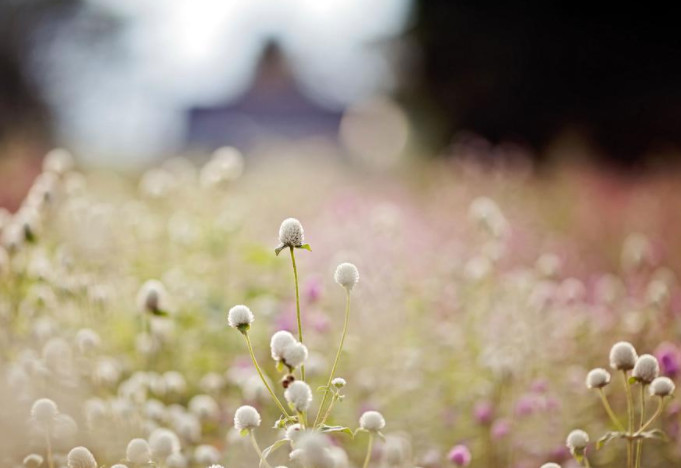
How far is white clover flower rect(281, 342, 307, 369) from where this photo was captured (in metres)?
1.23

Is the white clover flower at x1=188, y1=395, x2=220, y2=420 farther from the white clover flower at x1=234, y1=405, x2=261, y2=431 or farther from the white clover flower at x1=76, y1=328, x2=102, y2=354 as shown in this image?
the white clover flower at x1=234, y1=405, x2=261, y2=431

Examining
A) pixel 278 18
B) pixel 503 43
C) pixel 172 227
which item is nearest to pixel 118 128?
pixel 278 18

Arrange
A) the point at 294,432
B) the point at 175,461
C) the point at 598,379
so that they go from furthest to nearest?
the point at 175,461 < the point at 598,379 < the point at 294,432

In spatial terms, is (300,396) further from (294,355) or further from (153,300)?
(153,300)

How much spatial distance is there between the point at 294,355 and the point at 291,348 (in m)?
0.02

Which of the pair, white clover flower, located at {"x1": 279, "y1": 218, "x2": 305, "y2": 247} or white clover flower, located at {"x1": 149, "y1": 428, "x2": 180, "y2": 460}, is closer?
white clover flower, located at {"x1": 279, "y1": 218, "x2": 305, "y2": 247}

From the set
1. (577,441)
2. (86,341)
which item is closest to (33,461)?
(86,341)

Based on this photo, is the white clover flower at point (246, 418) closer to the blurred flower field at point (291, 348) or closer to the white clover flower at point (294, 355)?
the blurred flower field at point (291, 348)

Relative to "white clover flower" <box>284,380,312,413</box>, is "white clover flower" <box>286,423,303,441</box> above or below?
below

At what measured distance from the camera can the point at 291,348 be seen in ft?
4.07

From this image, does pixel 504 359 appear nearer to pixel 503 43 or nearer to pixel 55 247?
pixel 55 247

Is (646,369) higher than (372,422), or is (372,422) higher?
(646,369)

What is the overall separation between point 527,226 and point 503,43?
5.74 metres

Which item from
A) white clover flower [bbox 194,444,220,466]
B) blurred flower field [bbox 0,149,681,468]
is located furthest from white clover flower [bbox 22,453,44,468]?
white clover flower [bbox 194,444,220,466]
